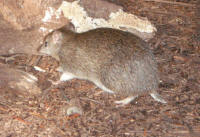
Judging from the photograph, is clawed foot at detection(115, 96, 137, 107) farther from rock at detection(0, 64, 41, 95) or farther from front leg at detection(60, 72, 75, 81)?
rock at detection(0, 64, 41, 95)

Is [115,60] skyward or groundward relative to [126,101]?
skyward

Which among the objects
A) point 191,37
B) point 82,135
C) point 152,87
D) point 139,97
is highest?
point 191,37

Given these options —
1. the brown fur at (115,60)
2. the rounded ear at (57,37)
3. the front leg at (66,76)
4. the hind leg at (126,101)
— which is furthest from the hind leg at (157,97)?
the rounded ear at (57,37)

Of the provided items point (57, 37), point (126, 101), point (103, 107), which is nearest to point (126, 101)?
point (126, 101)

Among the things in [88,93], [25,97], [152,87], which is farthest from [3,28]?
[152,87]

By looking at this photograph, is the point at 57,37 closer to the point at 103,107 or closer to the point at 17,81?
the point at 17,81

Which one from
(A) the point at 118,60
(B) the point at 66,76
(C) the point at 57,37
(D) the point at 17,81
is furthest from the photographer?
(B) the point at 66,76

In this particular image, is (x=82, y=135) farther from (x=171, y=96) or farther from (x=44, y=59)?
(x=44, y=59)

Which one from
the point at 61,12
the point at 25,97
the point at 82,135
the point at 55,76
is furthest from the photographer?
the point at 61,12
